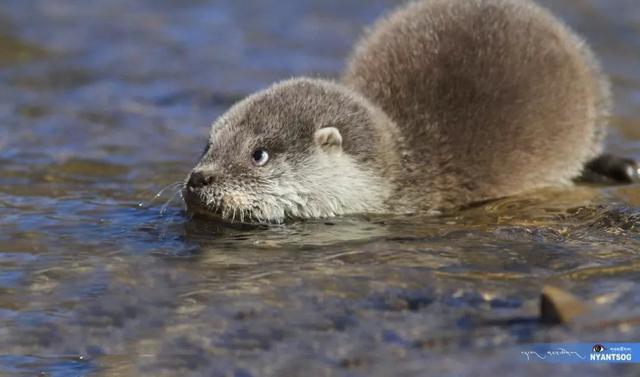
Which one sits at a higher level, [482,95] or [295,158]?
[482,95]

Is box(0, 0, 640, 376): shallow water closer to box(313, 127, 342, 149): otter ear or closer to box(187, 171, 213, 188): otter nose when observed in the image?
box(187, 171, 213, 188): otter nose

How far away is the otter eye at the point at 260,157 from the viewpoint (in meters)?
6.44

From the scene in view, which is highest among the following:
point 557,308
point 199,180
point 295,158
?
point 295,158

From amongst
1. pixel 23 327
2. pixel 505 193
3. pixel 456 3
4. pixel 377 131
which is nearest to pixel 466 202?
pixel 505 193

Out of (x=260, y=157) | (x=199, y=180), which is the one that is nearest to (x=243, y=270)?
(x=199, y=180)

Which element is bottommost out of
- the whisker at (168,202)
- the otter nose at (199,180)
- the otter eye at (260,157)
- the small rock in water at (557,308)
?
the small rock in water at (557,308)

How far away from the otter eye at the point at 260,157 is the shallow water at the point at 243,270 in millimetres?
410

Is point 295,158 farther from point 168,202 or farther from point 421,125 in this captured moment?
point 421,125

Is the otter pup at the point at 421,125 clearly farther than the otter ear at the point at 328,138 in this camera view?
No

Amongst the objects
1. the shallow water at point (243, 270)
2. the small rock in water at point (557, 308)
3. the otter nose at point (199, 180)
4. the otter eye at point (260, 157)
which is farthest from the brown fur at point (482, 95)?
the small rock in water at point (557, 308)

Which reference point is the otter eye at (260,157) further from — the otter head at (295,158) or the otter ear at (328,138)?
the otter ear at (328,138)

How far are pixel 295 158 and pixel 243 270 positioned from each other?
125cm

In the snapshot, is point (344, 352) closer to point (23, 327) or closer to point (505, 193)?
point (23, 327)

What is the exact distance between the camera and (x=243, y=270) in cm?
545
